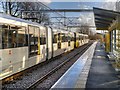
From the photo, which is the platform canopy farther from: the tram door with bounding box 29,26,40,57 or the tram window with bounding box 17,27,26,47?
the tram window with bounding box 17,27,26,47

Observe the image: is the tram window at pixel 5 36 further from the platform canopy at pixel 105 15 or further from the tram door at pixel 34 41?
the platform canopy at pixel 105 15

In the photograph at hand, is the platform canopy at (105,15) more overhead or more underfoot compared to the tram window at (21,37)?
more overhead

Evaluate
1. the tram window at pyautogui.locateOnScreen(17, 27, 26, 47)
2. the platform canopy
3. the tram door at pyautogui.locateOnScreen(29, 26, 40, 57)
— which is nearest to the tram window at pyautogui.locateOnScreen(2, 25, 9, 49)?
the tram window at pyautogui.locateOnScreen(17, 27, 26, 47)

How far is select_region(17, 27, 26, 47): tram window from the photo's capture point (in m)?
11.9

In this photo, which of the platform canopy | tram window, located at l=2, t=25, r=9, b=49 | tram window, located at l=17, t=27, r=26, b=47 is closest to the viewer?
tram window, located at l=2, t=25, r=9, b=49

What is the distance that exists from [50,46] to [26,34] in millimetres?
7359

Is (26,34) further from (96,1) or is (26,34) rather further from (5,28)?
(96,1)

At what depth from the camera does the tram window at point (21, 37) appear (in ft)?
38.9

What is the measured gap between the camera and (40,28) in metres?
16.7

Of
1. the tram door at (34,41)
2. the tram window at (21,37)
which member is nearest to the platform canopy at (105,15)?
the tram door at (34,41)

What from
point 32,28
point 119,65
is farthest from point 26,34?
point 119,65

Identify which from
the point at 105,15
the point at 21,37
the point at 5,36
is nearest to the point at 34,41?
the point at 21,37

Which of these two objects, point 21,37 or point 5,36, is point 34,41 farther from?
point 5,36

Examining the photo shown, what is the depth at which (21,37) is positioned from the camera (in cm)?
1220
